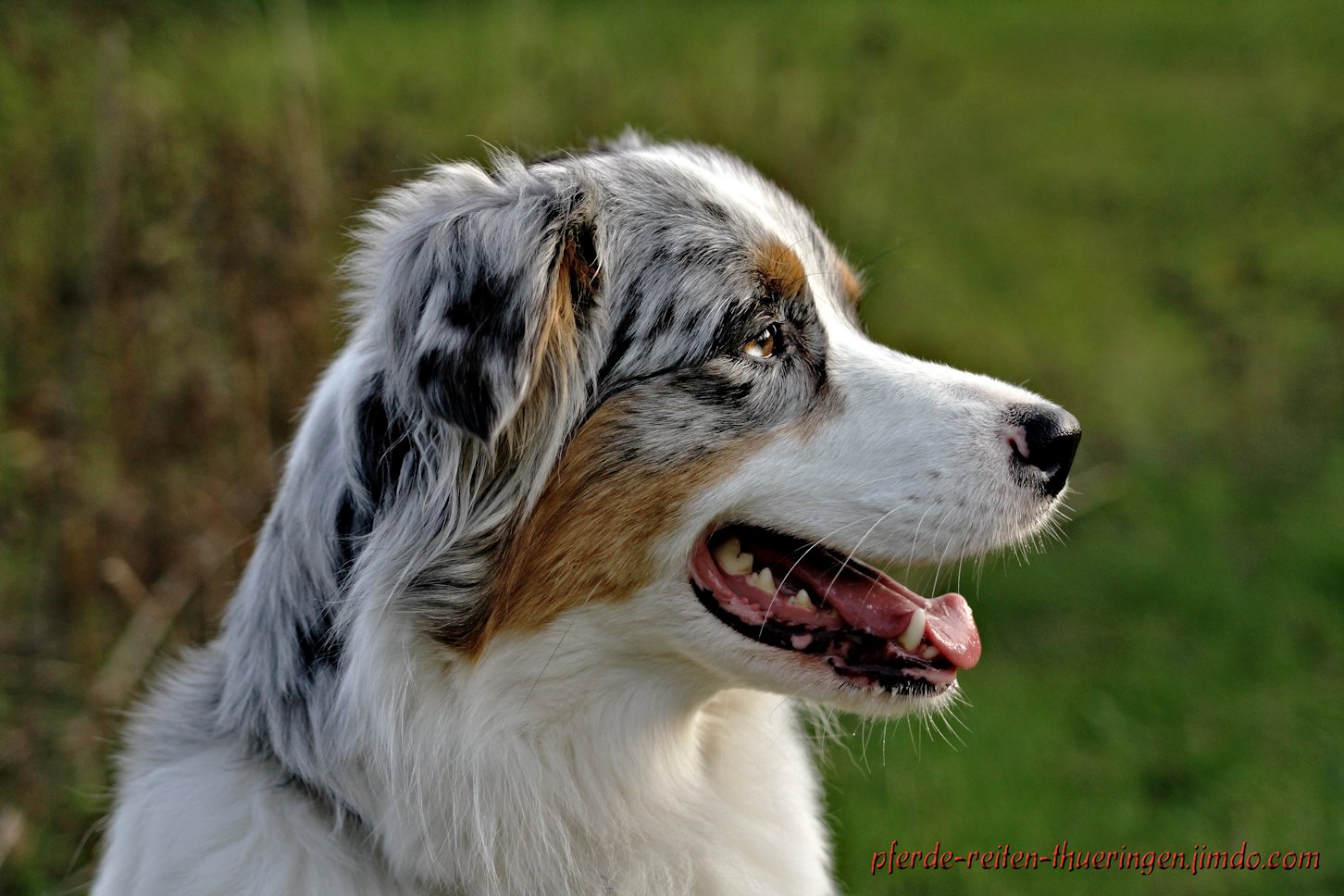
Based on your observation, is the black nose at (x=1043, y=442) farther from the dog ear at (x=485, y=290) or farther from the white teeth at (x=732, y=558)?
the dog ear at (x=485, y=290)

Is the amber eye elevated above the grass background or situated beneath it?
elevated above

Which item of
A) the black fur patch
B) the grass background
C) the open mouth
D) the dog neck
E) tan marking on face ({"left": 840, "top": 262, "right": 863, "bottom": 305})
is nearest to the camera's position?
the black fur patch

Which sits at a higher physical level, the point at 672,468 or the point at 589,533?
the point at 672,468

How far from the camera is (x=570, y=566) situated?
9.10ft

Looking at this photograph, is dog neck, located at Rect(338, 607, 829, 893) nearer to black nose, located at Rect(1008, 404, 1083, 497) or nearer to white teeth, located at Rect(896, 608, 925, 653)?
white teeth, located at Rect(896, 608, 925, 653)

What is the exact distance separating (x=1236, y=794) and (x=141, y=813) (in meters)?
3.65

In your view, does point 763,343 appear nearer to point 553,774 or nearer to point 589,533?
point 589,533

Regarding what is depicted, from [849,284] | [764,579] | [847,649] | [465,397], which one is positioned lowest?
[847,649]

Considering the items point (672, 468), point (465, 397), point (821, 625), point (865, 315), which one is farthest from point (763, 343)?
point (865, 315)

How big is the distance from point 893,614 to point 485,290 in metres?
1.10

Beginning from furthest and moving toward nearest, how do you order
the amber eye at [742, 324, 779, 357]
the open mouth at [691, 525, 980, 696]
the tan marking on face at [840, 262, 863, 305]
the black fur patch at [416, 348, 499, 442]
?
the tan marking on face at [840, 262, 863, 305], the amber eye at [742, 324, 779, 357], the open mouth at [691, 525, 980, 696], the black fur patch at [416, 348, 499, 442]

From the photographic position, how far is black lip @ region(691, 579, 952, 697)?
109 inches

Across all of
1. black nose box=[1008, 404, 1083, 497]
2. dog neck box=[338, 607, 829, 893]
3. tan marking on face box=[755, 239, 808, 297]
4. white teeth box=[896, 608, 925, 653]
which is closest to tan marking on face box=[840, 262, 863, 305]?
tan marking on face box=[755, 239, 808, 297]

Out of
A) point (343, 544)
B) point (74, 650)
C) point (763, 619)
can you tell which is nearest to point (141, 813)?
point (343, 544)
